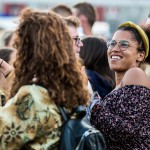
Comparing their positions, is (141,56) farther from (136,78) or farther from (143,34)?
(136,78)

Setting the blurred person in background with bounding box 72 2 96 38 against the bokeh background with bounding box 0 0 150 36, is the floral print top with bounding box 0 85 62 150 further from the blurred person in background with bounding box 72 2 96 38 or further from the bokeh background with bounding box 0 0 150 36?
the bokeh background with bounding box 0 0 150 36

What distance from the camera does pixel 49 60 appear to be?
5535mm

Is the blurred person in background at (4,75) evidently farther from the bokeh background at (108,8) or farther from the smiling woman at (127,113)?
the bokeh background at (108,8)

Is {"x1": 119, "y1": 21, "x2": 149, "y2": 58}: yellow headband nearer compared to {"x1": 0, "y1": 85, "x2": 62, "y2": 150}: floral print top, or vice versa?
{"x1": 0, "y1": 85, "x2": 62, "y2": 150}: floral print top

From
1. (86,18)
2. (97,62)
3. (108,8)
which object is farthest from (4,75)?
(108,8)

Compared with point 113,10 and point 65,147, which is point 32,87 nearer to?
point 65,147

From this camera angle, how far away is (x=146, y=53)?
6.78 meters

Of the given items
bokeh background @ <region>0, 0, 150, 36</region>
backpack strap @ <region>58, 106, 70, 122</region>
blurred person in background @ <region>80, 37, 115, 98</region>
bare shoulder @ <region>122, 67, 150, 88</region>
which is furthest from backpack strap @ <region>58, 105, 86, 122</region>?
bokeh background @ <region>0, 0, 150, 36</region>

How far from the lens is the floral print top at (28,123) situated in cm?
541

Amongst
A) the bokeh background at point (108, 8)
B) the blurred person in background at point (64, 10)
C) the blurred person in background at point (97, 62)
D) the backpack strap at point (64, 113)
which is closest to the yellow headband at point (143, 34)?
the backpack strap at point (64, 113)

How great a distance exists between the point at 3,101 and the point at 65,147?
102 cm

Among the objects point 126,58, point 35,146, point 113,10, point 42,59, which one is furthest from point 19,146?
point 113,10

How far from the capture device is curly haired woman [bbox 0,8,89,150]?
543cm

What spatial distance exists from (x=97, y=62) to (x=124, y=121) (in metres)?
2.52
